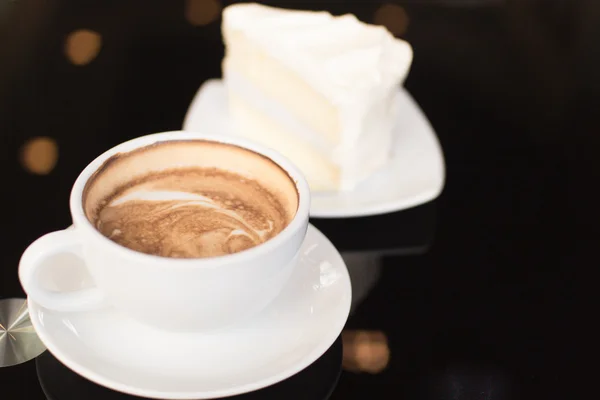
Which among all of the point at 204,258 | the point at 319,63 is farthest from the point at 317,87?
the point at 204,258

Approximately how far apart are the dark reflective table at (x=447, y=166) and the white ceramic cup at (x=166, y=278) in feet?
0.31

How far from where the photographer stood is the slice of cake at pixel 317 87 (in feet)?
3.88

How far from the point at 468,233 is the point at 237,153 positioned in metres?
0.42

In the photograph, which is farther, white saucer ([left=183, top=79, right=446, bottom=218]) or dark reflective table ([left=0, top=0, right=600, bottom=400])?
white saucer ([left=183, top=79, right=446, bottom=218])

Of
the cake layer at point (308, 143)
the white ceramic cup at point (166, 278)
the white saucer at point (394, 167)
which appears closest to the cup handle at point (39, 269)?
the white ceramic cup at point (166, 278)

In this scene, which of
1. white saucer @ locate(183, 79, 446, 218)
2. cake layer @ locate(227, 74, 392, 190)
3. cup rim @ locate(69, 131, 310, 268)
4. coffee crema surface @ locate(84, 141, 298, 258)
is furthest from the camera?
cake layer @ locate(227, 74, 392, 190)

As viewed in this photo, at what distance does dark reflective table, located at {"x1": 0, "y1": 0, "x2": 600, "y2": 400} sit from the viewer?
0.85 m

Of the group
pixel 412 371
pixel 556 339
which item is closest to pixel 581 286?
pixel 556 339

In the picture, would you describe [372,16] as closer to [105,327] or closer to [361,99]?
[361,99]

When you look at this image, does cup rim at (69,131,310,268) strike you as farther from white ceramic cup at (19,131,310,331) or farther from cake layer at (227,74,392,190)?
cake layer at (227,74,392,190)

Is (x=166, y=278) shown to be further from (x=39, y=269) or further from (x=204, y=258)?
A: (x=39, y=269)

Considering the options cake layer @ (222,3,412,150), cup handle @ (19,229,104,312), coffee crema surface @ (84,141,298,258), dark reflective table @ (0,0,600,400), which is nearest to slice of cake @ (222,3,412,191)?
cake layer @ (222,3,412,150)

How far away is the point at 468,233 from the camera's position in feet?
3.59

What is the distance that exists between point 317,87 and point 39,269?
1.99 ft
